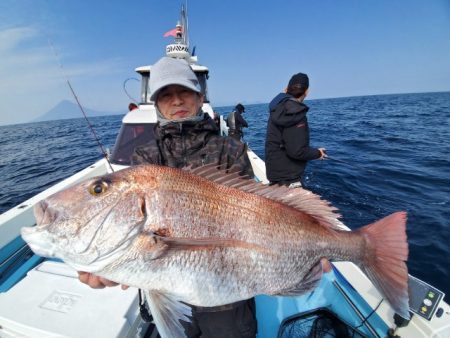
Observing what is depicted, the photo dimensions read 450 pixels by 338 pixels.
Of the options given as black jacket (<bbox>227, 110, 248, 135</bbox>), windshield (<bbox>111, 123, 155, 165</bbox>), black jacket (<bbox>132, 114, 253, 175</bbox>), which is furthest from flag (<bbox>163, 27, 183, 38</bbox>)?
black jacket (<bbox>132, 114, 253, 175</bbox>)

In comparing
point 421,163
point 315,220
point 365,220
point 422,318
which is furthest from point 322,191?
point 315,220

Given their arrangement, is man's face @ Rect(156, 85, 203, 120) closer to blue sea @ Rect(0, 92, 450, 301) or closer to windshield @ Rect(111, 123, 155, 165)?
windshield @ Rect(111, 123, 155, 165)

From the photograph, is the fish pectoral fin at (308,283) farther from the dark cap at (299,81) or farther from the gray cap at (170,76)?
the dark cap at (299,81)

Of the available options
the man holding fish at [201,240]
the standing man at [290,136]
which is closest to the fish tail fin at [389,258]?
the man holding fish at [201,240]

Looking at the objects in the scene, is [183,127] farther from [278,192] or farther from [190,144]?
[278,192]

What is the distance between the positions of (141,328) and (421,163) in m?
11.8

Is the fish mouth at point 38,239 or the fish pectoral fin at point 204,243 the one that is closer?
the fish mouth at point 38,239

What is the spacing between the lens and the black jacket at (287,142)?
4.17 m

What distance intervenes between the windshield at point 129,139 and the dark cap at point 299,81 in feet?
9.66

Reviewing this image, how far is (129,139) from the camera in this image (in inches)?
212

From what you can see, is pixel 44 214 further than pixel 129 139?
No

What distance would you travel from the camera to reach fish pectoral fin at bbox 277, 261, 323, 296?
67.1 inches

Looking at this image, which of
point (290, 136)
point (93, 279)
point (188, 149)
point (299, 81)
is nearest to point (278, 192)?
point (188, 149)

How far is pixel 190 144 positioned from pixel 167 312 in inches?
50.4
